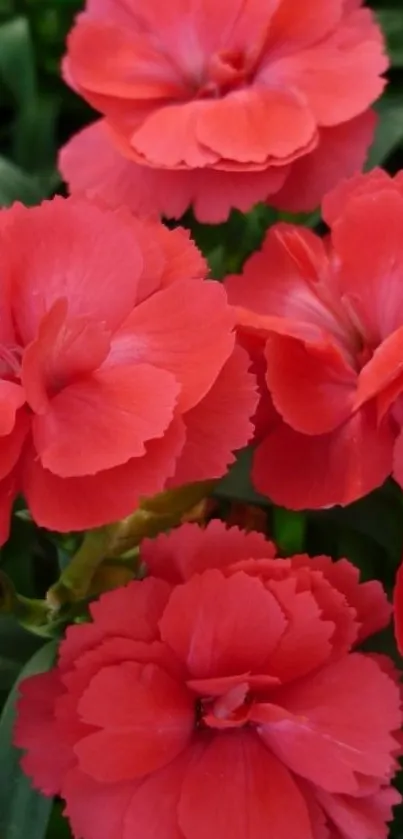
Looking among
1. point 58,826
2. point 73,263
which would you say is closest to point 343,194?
point 73,263

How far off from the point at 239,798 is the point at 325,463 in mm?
139

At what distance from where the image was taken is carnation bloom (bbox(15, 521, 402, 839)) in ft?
1.23

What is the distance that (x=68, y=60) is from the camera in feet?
1.90

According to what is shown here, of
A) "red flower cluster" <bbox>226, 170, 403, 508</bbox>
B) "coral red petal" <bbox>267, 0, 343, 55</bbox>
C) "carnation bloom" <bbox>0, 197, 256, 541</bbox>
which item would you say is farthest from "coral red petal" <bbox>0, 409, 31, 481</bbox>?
"coral red petal" <bbox>267, 0, 343, 55</bbox>

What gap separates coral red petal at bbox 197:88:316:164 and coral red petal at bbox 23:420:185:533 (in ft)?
0.71

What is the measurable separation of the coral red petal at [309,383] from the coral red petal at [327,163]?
0.18m

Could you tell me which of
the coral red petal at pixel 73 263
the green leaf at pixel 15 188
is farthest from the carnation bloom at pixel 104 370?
the green leaf at pixel 15 188

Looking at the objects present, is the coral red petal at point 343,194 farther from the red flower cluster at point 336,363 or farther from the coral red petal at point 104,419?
the coral red petal at point 104,419

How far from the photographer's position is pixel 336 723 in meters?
0.38

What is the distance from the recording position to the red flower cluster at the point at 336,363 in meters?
0.41

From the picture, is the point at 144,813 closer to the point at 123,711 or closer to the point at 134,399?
the point at 123,711

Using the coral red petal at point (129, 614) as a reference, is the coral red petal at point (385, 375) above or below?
above

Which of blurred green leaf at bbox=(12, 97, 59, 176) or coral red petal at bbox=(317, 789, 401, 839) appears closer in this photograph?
coral red petal at bbox=(317, 789, 401, 839)

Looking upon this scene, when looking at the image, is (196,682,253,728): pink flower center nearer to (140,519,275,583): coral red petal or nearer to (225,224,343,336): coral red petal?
(140,519,275,583): coral red petal
